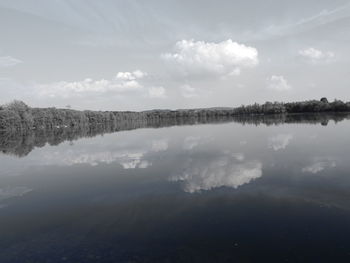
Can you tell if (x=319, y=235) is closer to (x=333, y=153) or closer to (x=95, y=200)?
(x=95, y=200)

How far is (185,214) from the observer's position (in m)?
10.6

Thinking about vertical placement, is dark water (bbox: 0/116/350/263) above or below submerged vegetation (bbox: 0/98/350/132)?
below

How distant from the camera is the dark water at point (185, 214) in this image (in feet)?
25.7

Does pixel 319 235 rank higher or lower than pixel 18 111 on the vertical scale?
lower

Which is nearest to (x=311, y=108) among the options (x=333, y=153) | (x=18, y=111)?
(x=333, y=153)

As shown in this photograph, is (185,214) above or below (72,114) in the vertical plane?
below

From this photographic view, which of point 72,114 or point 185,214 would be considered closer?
point 185,214

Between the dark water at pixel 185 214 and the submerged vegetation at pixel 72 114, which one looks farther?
the submerged vegetation at pixel 72 114

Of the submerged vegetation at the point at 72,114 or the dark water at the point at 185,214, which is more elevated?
the submerged vegetation at the point at 72,114

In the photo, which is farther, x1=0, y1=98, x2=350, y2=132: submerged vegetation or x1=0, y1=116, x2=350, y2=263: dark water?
x1=0, y1=98, x2=350, y2=132: submerged vegetation

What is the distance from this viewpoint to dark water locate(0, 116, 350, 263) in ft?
25.7

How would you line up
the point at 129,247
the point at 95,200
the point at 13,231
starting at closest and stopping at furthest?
the point at 129,247 < the point at 13,231 < the point at 95,200

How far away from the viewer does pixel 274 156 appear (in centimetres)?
2192

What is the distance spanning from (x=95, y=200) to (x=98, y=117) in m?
131
